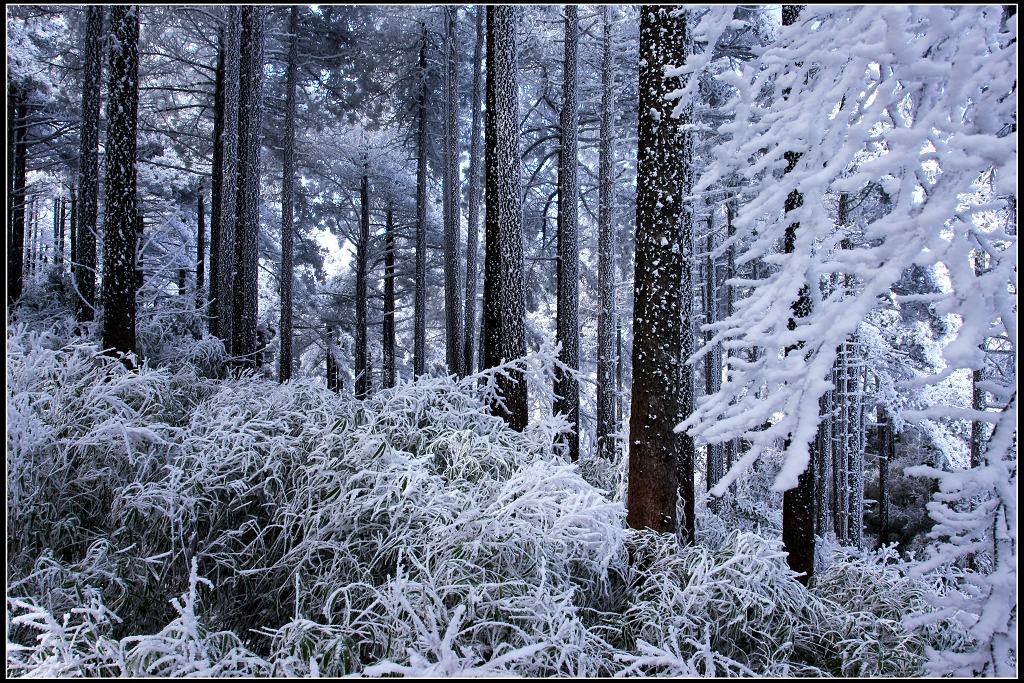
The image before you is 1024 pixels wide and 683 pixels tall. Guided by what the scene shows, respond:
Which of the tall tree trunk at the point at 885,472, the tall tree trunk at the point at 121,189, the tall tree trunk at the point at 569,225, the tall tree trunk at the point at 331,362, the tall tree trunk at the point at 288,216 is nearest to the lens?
the tall tree trunk at the point at 121,189

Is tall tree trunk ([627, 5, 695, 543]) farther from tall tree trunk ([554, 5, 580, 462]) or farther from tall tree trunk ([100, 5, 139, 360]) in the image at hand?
tall tree trunk ([554, 5, 580, 462])

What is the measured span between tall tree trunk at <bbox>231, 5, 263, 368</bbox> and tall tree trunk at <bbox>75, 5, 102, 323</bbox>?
227 cm

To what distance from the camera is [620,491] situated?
216 inches

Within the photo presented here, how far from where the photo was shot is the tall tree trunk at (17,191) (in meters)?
11.0

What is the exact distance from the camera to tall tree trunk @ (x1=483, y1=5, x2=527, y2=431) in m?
7.48

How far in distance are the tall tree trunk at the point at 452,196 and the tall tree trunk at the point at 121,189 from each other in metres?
7.87

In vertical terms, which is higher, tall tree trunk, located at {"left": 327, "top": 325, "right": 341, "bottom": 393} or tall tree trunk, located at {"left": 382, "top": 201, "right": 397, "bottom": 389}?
tall tree trunk, located at {"left": 382, "top": 201, "right": 397, "bottom": 389}

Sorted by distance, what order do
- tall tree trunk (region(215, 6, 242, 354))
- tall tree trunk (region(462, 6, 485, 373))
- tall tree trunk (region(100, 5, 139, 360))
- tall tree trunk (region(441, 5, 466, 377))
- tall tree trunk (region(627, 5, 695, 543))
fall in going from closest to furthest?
tall tree trunk (region(627, 5, 695, 543)), tall tree trunk (region(100, 5, 139, 360)), tall tree trunk (region(215, 6, 242, 354)), tall tree trunk (region(441, 5, 466, 377)), tall tree trunk (region(462, 6, 485, 373))

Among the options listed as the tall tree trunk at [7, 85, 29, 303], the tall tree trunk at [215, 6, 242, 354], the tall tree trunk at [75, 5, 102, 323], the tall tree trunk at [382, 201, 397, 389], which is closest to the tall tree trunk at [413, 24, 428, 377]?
the tall tree trunk at [382, 201, 397, 389]

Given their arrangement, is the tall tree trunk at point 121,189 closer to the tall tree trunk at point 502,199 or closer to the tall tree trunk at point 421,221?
the tall tree trunk at point 502,199

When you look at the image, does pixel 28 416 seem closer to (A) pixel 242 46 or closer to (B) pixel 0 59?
(B) pixel 0 59

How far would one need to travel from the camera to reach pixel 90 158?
32.7ft

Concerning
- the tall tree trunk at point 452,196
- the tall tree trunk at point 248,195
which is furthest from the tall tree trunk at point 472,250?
the tall tree trunk at point 248,195

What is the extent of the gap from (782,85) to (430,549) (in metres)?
3.21
